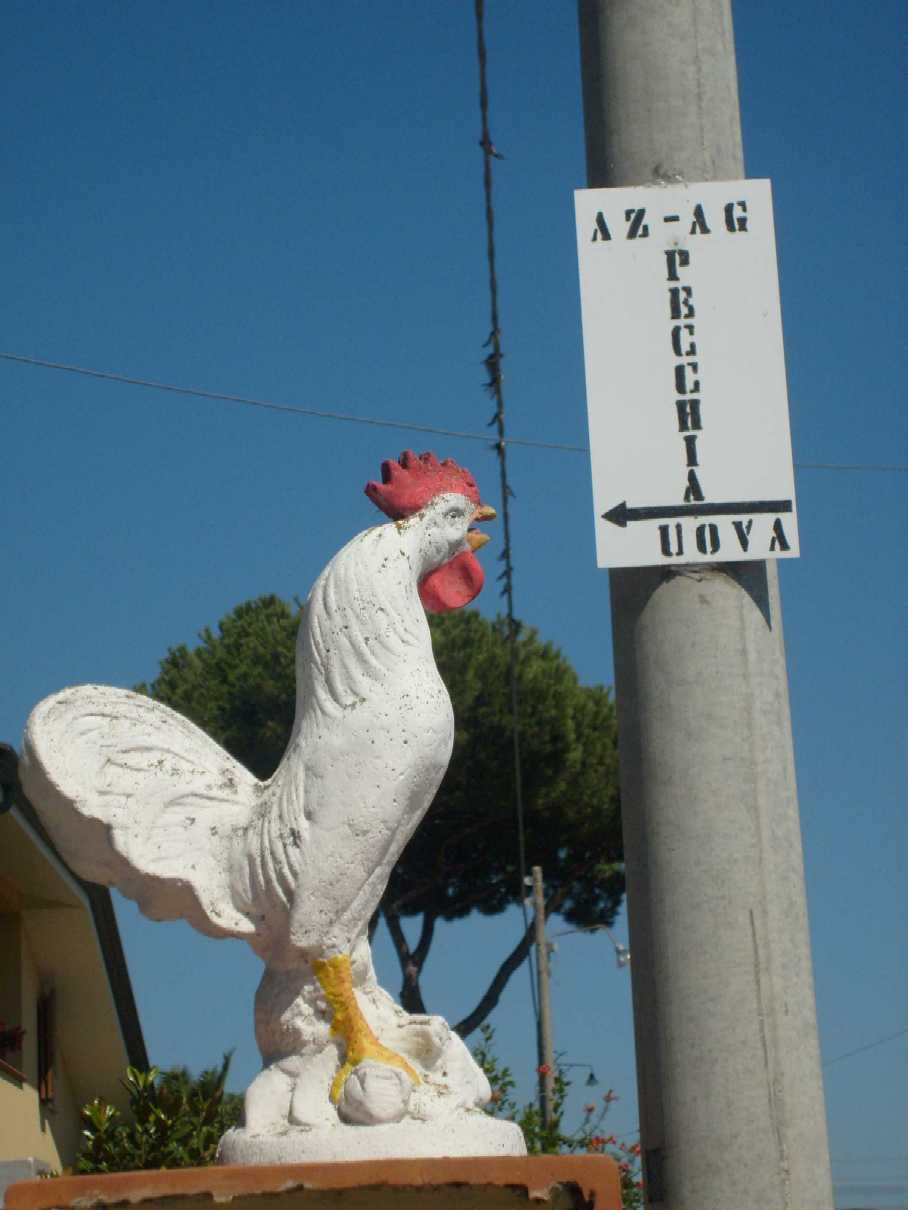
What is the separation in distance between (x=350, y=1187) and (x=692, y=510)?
215cm

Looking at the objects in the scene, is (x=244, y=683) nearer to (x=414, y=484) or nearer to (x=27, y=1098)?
(x=27, y=1098)

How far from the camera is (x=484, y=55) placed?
7.38m

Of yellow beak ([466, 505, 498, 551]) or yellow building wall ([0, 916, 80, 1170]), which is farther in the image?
yellow building wall ([0, 916, 80, 1170])

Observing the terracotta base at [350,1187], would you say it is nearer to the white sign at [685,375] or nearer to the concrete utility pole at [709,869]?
the concrete utility pole at [709,869]

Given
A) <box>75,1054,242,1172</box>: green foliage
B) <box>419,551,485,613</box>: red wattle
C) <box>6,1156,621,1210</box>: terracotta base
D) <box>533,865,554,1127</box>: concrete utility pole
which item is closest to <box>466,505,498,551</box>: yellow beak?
<box>419,551,485,613</box>: red wattle

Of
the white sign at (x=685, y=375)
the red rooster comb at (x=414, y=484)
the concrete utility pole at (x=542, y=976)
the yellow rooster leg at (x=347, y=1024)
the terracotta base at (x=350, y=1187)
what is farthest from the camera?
the concrete utility pole at (x=542, y=976)

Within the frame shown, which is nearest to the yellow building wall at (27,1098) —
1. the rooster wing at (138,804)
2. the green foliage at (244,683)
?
the green foliage at (244,683)

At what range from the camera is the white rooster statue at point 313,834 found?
13.4 feet

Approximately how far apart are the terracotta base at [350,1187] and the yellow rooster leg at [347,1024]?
0.96 ft

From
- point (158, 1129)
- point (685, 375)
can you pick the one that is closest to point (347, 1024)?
point (685, 375)

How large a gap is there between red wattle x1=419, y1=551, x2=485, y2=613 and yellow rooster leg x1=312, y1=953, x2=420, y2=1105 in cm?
88

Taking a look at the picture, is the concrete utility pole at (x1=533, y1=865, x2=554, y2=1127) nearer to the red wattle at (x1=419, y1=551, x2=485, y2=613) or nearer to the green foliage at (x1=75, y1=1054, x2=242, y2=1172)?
the green foliage at (x1=75, y1=1054, x2=242, y2=1172)

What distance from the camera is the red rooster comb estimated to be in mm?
4539

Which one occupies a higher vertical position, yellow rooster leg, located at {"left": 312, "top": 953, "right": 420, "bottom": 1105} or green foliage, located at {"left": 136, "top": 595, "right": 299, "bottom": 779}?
green foliage, located at {"left": 136, "top": 595, "right": 299, "bottom": 779}
